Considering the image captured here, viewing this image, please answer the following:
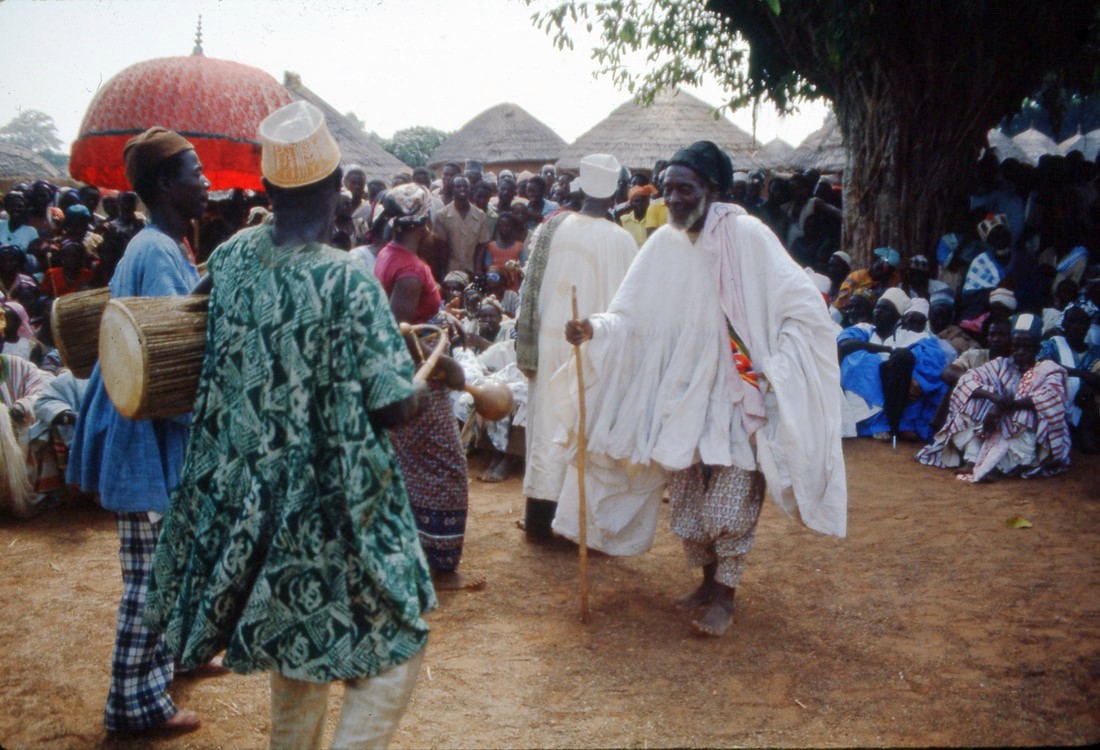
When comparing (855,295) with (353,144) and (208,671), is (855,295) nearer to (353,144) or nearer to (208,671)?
(208,671)

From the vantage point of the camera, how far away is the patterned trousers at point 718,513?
402 centimetres

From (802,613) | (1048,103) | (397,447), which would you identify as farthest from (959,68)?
(397,447)

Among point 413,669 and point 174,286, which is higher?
point 174,286

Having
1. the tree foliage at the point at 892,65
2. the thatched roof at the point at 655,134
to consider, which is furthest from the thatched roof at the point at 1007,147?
the tree foliage at the point at 892,65

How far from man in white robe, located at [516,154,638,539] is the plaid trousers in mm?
2357

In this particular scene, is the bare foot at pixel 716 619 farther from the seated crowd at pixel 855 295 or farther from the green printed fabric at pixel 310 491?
the green printed fabric at pixel 310 491

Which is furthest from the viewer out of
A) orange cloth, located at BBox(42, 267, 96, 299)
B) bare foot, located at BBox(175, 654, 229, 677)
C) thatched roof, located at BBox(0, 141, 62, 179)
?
thatched roof, located at BBox(0, 141, 62, 179)

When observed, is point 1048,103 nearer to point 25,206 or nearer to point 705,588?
point 705,588

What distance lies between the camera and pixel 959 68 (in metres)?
9.41

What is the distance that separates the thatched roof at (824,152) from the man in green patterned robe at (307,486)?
16787 millimetres

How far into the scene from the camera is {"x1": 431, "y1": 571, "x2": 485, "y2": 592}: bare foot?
15.4 ft

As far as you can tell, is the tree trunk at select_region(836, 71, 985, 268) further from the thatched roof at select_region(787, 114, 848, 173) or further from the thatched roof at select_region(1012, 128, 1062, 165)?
the thatched roof at select_region(1012, 128, 1062, 165)

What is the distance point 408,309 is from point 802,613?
7.87 ft

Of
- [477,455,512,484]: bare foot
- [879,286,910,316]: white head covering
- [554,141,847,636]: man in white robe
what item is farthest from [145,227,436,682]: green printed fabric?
[879,286,910,316]: white head covering
